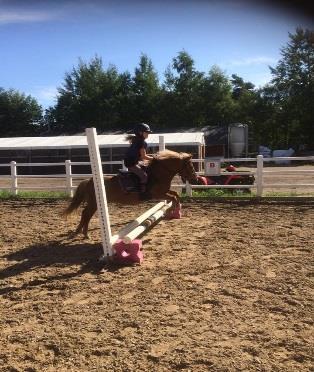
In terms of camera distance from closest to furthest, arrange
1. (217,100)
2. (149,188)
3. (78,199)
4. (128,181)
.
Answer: (78,199), (128,181), (149,188), (217,100)

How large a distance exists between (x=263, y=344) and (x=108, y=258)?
9.76 feet

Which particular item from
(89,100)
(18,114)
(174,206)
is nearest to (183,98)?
(89,100)

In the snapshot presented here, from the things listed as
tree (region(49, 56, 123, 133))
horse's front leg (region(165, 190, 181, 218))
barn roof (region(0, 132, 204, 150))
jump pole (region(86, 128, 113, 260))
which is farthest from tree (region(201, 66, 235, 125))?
jump pole (region(86, 128, 113, 260))

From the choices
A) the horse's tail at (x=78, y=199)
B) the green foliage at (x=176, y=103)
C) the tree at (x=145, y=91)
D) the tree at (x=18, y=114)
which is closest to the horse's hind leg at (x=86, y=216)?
the horse's tail at (x=78, y=199)

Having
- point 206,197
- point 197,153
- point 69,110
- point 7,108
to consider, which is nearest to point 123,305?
point 206,197

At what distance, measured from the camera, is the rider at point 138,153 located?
24.8 feet

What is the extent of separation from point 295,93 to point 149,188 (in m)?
43.7

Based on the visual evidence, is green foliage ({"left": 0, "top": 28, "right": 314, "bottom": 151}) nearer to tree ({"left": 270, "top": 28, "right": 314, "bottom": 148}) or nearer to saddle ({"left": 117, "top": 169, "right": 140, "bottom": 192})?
tree ({"left": 270, "top": 28, "right": 314, "bottom": 148})

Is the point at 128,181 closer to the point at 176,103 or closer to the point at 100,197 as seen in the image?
the point at 100,197

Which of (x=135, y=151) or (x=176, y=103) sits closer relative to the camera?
(x=135, y=151)

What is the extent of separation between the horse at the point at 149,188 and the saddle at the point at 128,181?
58mm

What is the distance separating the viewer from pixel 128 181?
7.83m

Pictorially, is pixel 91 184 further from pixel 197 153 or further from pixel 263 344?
pixel 197 153

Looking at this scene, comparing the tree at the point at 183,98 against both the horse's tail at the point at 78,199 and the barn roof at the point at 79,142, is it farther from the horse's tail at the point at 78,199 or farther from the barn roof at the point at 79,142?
the horse's tail at the point at 78,199
